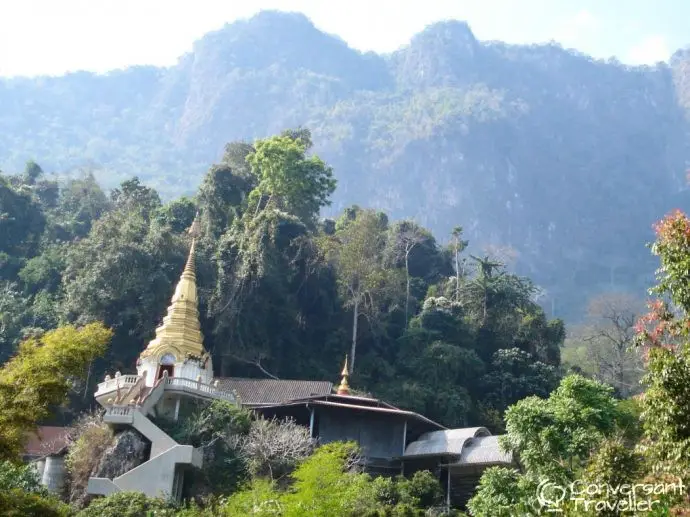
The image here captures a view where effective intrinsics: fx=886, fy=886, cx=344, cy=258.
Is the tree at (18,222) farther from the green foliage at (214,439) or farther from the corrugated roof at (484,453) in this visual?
the corrugated roof at (484,453)

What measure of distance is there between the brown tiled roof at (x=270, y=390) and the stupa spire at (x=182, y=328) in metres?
1.72

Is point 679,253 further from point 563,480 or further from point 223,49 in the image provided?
point 223,49

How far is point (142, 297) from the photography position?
1417 inches

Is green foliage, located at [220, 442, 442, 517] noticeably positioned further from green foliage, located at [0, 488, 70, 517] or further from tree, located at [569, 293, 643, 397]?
tree, located at [569, 293, 643, 397]

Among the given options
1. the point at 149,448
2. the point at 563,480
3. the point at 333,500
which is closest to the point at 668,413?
the point at 563,480

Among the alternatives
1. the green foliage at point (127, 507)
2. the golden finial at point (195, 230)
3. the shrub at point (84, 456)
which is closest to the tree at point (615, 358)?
the golden finial at point (195, 230)

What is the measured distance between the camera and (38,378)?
15.4m

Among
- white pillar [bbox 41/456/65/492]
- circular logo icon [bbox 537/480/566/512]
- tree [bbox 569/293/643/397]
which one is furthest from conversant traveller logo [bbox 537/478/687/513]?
tree [bbox 569/293/643/397]

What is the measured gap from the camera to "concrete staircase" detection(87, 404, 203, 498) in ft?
83.3

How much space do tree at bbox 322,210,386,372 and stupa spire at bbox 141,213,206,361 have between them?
7224 mm

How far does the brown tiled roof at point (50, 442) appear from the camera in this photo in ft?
96.4

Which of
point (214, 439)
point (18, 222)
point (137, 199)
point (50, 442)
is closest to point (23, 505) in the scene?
point (214, 439)

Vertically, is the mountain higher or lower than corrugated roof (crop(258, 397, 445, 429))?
higher

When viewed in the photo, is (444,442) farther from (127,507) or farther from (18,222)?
(18,222)
